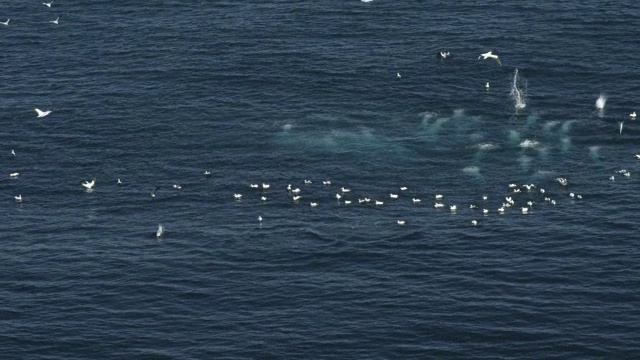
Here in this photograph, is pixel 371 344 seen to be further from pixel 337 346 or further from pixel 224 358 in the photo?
pixel 224 358

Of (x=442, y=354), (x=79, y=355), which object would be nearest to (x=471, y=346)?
(x=442, y=354)

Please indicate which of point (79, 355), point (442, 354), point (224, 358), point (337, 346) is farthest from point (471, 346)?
point (79, 355)

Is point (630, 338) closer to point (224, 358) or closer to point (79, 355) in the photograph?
point (224, 358)

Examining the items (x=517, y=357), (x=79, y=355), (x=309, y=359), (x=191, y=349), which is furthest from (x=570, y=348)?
(x=79, y=355)

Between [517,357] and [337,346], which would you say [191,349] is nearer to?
[337,346]

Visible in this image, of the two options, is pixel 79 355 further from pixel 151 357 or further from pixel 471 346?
pixel 471 346

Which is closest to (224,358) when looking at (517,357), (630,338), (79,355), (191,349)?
(191,349)
